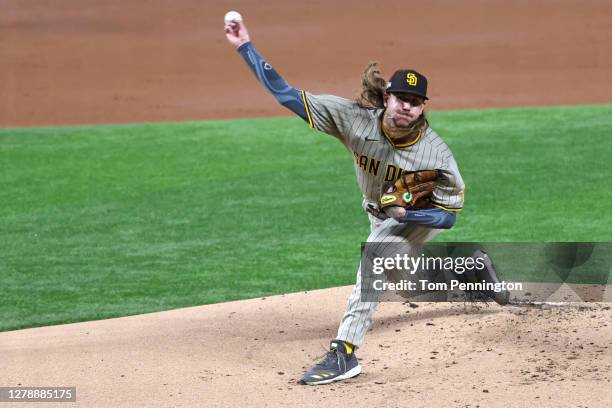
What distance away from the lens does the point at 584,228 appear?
28.8ft

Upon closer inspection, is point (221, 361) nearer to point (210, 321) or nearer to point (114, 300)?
point (210, 321)

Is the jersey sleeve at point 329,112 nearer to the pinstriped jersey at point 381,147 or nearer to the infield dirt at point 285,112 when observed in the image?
the pinstriped jersey at point 381,147

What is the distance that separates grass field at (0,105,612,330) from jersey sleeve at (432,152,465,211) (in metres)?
2.50

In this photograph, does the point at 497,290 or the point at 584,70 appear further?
the point at 584,70

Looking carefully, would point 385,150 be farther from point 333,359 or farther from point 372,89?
point 333,359

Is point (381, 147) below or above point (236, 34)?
below

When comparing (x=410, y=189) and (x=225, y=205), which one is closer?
(x=410, y=189)

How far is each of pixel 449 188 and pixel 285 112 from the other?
442 inches

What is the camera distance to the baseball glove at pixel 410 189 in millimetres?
5082

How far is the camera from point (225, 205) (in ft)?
33.0

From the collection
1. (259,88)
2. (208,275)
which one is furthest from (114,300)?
(259,88)

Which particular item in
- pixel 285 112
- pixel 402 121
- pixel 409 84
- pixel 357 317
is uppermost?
pixel 285 112

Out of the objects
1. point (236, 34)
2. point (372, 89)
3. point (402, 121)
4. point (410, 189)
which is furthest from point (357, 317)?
point (236, 34)

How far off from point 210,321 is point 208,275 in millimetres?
1607
